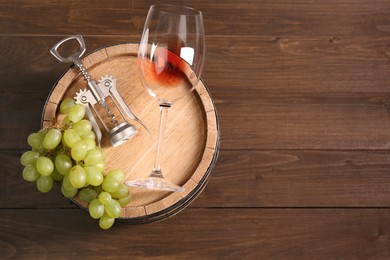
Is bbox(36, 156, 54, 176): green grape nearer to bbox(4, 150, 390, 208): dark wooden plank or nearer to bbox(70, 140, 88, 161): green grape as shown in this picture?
bbox(70, 140, 88, 161): green grape

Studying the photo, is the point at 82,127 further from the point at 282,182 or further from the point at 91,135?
the point at 282,182

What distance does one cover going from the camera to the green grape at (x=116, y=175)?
94 centimetres

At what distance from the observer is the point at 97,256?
3.80 ft

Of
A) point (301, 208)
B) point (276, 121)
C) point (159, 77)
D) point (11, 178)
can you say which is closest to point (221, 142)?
point (276, 121)

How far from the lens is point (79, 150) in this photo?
35.7 inches

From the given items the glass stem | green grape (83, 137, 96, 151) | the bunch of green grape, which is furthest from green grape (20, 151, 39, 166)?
the glass stem

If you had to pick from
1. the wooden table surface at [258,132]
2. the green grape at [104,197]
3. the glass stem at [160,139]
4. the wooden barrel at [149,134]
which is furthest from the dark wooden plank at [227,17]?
the green grape at [104,197]

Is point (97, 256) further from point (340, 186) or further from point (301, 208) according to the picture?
point (340, 186)

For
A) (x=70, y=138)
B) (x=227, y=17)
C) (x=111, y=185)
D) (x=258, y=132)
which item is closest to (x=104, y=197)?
(x=111, y=185)

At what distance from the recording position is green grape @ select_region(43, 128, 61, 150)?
0.91m

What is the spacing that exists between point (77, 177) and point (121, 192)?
89 millimetres

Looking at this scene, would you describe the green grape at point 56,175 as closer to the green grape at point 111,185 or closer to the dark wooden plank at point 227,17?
the green grape at point 111,185

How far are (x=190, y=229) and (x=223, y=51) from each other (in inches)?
18.3

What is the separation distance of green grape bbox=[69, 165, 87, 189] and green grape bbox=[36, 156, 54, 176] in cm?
4
